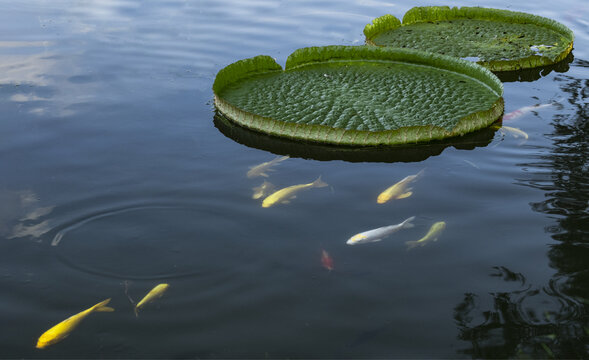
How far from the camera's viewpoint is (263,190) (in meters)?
3.82

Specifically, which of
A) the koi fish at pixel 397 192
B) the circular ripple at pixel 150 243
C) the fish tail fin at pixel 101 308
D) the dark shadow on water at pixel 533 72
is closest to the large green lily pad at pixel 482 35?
the dark shadow on water at pixel 533 72

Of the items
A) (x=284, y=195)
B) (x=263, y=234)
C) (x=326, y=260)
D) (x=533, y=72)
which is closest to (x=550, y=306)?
(x=326, y=260)

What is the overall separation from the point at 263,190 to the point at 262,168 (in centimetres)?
36

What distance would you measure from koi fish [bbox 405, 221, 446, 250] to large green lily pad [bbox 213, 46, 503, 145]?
111 cm

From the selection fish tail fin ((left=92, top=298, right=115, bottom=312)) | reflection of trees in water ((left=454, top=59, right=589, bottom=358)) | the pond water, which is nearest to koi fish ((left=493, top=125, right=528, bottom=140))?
the pond water

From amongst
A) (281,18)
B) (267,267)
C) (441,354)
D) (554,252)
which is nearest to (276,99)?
(267,267)

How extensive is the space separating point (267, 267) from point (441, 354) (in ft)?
3.24

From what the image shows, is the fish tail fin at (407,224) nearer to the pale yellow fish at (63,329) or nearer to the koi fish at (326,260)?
the koi fish at (326,260)

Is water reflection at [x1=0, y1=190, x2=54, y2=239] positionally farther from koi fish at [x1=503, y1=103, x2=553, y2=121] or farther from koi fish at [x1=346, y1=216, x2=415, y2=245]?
koi fish at [x1=503, y1=103, x2=553, y2=121]

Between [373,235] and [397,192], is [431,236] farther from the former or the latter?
[397,192]

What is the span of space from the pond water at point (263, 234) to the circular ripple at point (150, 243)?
0.4 inches

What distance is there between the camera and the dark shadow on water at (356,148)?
438 cm

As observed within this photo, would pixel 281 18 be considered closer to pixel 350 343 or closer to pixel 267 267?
pixel 267 267

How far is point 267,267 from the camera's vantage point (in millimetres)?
3041
